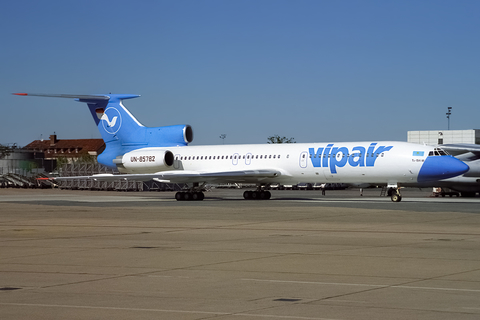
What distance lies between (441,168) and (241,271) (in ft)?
89.3

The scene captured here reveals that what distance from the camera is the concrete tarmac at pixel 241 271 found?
27.4ft

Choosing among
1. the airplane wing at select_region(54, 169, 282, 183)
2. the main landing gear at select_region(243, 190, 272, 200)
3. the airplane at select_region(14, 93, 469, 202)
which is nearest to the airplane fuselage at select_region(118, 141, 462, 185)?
the airplane at select_region(14, 93, 469, 202)

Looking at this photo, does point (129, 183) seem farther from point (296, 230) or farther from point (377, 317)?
point (377, 317)

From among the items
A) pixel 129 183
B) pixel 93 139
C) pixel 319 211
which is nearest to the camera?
pixel 319 211

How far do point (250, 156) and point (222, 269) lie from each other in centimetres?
3218

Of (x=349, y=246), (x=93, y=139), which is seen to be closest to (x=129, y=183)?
(x=349, y=246)

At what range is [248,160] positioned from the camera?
44.0 meters

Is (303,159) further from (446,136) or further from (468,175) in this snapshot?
(446,136)

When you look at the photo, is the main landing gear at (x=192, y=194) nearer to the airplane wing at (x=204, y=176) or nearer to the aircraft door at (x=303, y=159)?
the airplane wing at (x=204, y=176)

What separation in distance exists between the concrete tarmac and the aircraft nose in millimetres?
14947

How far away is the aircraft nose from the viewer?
35969mm

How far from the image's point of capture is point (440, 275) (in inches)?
429

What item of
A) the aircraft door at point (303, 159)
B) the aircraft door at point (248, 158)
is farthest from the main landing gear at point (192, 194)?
the aircraft door at point (303, 159)

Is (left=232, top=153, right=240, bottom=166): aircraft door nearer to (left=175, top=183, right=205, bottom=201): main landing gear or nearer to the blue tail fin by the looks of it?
(left=175, top=183, right=205, bottom=201): main landing gear
